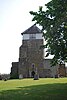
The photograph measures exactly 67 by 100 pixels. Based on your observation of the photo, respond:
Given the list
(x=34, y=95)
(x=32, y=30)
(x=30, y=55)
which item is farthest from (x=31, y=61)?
(x=34, y=95)

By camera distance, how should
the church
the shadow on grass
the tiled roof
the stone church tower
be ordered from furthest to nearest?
the tiled roof, the stone church tower, the church, the shadow on grass

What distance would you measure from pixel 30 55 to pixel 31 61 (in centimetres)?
237

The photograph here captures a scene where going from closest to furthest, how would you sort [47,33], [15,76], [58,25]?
[58,25] < [47,33] < [15,76]

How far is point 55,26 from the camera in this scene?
74.3 ft

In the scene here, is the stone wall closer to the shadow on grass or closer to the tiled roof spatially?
the tiled roof

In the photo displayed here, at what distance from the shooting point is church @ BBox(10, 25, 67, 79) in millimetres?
95562

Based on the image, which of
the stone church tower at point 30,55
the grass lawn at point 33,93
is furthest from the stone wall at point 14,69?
the grass lawn at point 33,93

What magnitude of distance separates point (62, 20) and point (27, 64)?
74.7 meters

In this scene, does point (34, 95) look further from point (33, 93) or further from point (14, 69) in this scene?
point (14, 69)

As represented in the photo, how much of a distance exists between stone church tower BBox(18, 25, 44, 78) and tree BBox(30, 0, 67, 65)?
233ft

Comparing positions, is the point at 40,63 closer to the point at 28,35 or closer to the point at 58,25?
the point at 28,35

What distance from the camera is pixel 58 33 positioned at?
2303cm

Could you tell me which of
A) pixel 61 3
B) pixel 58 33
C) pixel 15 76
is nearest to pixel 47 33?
pixel 58 33

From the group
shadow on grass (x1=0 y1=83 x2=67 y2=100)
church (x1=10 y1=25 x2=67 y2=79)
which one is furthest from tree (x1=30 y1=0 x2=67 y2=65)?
church (x1=10 y1=25 x2=67 y2=79)
